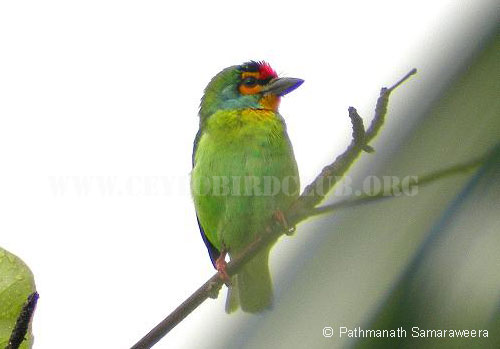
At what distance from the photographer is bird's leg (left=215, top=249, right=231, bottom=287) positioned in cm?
302

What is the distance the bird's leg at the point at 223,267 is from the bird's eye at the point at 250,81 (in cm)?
144

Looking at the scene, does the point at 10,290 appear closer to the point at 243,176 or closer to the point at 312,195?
the point at 312,195

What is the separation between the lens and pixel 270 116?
4012mm

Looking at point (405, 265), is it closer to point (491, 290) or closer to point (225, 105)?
point (491, 290)

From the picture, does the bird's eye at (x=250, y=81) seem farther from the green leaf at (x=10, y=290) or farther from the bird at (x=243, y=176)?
the green leaf at (x=10, y=290)

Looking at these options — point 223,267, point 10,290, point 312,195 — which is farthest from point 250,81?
point 10,290

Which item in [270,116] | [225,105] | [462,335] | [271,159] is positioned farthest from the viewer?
[225,105]

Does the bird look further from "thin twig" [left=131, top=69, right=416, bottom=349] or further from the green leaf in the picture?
the green leaf

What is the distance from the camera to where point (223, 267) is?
3256 millimetres

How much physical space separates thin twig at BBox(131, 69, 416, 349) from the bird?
1.27 metres

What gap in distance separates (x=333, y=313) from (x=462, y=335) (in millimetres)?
73

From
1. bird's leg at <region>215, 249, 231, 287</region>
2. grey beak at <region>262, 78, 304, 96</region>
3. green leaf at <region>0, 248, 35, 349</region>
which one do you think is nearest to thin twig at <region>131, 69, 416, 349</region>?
green leaf at <region>0, 248, 35, 349</region>

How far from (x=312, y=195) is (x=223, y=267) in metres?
1.63

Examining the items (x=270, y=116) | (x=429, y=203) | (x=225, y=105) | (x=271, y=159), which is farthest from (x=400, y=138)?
(x=225, y=105)
